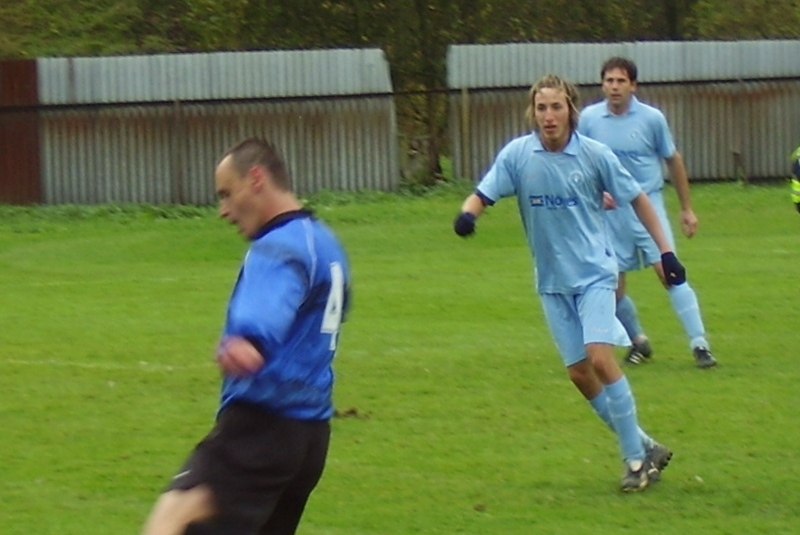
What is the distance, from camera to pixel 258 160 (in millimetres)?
5129

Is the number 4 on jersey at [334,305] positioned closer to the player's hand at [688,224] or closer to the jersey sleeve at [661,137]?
the player's hand at [688,224]

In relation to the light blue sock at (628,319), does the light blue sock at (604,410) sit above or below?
above

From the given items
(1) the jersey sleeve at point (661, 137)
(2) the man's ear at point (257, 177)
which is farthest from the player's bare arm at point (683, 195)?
(2) the man's ear at point (257, 177)

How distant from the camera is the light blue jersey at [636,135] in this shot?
11.1 meters

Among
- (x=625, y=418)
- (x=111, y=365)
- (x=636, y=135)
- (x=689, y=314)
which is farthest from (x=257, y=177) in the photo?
(x=111, y=365)

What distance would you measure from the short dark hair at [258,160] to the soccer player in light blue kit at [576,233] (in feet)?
8.86

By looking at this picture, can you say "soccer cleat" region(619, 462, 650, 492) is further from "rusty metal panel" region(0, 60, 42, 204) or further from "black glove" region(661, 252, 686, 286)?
"rusty metal panel" region(0, 60, 42, 204)

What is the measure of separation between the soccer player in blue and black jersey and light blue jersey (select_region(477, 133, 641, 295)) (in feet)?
9.36

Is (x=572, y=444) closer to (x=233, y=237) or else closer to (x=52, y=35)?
(x=233, y=237)

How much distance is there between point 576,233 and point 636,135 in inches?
131

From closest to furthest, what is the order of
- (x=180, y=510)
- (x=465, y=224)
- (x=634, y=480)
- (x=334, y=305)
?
(x=180, y=510), (x=334, y=305), (x=465, y=224), (x=634, y=480)

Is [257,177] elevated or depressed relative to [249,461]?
elevated

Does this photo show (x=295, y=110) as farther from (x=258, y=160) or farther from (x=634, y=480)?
(x=258, y=160)

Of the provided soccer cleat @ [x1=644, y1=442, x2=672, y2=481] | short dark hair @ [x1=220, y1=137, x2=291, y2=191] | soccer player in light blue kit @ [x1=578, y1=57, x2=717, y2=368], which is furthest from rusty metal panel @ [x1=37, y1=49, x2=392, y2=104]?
short dark hair @ [x1=220, y1=137, x2=291, y2=191]
